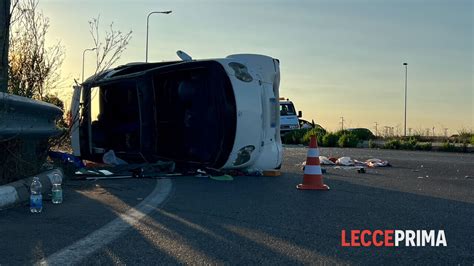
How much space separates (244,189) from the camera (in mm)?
8617

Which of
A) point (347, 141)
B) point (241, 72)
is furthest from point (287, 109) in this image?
point (241, 72)

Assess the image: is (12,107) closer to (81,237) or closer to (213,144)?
(81,237)

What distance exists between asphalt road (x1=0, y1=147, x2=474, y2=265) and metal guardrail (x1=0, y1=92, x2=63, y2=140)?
0.94 m

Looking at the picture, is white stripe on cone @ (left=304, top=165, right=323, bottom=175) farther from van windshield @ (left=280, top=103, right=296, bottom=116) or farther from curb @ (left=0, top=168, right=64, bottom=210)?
van windshield @ (left=280, top=103, right=296, bottom=116)

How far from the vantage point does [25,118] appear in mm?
7117

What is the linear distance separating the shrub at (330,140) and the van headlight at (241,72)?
18623mm

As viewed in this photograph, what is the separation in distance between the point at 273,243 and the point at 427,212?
2.49 metres

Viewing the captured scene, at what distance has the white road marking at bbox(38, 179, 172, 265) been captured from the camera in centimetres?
404

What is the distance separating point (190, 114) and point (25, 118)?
4799mm

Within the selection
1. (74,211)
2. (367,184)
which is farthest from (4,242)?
(367,184)

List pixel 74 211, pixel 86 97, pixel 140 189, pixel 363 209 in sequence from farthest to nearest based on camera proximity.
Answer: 1. pixel 86 97
2. pixel 140 189
3. pixel 363 209
4. pixel 74 211

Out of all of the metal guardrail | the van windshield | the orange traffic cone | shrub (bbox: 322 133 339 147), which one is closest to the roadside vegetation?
shrub (bbox: 322 133 339 147)

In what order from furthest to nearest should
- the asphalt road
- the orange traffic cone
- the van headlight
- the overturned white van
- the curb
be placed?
the van headlight < the overturned white van < the orange traffic cone < the curb < the asphalt road

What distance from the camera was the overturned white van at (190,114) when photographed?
10703 millimetres
